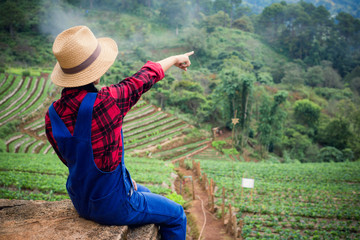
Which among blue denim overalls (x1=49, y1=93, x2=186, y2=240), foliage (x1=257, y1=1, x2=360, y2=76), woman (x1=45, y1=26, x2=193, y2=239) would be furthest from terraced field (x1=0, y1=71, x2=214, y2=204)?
foliage (x1=257, y1=1, x2=360, y2=76)

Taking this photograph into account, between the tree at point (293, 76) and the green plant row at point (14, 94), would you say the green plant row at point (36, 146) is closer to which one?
the green plant row at point (14, 94)

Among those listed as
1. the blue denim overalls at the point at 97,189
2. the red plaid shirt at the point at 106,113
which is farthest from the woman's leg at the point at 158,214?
the red plaid shirt at the point at 106,113

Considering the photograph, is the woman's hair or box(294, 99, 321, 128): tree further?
→ box(294, 99, 321, 128): tree

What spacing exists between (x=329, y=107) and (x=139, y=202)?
35.9 meters

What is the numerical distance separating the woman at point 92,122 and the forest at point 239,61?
1943cm

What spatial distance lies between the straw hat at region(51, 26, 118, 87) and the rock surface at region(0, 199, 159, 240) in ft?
3.83

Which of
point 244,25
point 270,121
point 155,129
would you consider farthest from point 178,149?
point 244,25

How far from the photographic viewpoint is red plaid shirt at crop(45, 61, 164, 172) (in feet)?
5.22

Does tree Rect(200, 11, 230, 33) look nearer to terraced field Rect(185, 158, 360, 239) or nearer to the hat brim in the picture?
terraced field Rect(185, 158, 360, 239)

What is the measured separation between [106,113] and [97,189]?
536 millimetres

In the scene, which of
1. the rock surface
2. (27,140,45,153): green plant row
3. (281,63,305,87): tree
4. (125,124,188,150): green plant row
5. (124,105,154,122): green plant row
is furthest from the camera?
(281,63,305,87): tree

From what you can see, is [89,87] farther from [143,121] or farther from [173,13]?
[173,13]

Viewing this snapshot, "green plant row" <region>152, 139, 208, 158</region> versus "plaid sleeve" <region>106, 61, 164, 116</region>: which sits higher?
"plaid sleeve" <region>106, 61, 164, 116</region>

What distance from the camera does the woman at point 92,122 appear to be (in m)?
1.59
